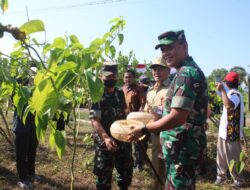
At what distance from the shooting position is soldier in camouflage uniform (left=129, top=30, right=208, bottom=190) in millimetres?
2156

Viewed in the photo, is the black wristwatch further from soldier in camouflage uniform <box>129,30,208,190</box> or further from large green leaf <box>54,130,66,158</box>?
large green leaf <box>54,130,66,158</box>

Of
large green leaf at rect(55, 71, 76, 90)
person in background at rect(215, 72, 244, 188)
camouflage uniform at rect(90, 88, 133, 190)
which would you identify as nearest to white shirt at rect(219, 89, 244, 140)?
person in background at rect(215, 72, 244, 188)

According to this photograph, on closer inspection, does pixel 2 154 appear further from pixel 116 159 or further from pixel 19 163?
pixel 116 159

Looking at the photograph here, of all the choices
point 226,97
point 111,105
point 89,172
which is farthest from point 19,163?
point 226,97

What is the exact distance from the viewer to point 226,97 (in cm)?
452

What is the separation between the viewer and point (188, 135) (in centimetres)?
225

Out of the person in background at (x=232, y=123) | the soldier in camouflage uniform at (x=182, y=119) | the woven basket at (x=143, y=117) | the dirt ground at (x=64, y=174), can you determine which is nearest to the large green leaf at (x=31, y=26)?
the soldier in camouflage uniform at (x=182, y=119)

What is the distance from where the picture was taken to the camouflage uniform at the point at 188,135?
7.20ft

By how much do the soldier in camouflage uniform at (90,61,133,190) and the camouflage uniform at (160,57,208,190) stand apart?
1.08m

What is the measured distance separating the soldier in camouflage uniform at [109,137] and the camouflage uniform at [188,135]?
1.08m

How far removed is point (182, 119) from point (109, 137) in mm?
1284

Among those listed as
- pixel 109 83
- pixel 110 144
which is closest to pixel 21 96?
pixel 110 144

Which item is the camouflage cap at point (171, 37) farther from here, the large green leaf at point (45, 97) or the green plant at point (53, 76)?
the large green leaf at point (45, 97)

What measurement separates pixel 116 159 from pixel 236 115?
6.87ft
